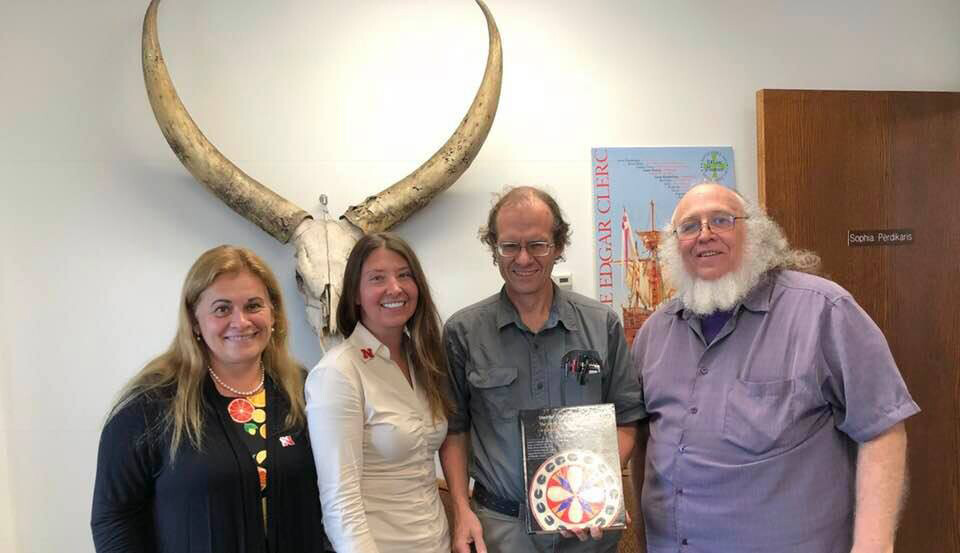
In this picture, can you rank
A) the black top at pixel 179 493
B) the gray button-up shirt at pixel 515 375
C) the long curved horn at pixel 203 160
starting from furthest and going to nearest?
the long curved horn at pixel 203 160
the gray button-up shirt at pixel 515 375
the black top at pixel 179 493

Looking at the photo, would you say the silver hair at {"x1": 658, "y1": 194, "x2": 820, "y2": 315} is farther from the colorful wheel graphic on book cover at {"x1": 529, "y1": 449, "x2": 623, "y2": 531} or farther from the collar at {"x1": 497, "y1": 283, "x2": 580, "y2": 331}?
the colorful wheel graphic on book cover at {"x1": 529, "y1": 449, "x2": 623, "y2": 531}

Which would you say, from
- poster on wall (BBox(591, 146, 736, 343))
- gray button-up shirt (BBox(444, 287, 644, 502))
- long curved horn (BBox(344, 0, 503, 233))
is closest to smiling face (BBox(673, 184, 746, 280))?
gray button-up shirt (BBox(444, 287, 644, 502))

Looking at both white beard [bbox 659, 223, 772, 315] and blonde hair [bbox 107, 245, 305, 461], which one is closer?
blonde hair [bbox 107, 245, 305, 461]

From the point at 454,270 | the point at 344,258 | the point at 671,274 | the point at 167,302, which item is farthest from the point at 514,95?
the point at 167,302

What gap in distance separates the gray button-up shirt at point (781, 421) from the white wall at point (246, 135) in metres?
1.22

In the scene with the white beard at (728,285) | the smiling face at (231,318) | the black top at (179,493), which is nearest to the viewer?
the black top at (179,493)

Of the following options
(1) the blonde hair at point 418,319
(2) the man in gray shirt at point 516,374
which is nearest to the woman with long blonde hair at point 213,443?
(1) the blonde hair at point 418,319

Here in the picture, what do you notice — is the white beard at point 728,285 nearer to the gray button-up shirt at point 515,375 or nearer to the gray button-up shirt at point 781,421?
the gray button-up shirt at point 781,421

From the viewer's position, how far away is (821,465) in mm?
1468

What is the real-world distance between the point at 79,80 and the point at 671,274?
2.26m

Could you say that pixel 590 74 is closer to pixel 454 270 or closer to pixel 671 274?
pixel 454 270

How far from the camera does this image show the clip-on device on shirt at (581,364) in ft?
5.51

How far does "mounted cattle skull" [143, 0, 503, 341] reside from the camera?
2.19 metres

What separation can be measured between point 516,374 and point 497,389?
2.6 inches
